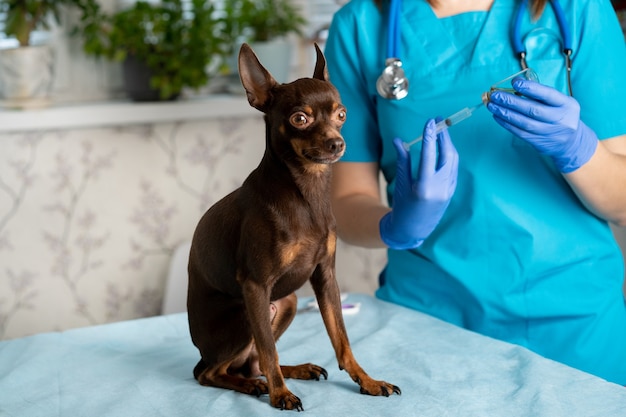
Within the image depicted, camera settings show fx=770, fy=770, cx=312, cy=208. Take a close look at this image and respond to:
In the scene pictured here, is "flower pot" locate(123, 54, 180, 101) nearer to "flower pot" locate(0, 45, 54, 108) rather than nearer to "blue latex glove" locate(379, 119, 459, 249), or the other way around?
"flower pot" locate(0, 45, 54, 108)

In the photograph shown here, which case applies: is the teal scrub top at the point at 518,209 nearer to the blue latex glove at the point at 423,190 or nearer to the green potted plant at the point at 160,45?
the blue latex glove at the point at 423,190

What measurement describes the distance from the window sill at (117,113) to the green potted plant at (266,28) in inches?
6.0

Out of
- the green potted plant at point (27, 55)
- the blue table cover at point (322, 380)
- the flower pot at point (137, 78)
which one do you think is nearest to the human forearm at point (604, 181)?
the blue table cover at point (322, 380)

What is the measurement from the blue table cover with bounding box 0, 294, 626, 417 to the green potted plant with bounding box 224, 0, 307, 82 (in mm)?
1175

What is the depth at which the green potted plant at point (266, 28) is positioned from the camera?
230 centimetres

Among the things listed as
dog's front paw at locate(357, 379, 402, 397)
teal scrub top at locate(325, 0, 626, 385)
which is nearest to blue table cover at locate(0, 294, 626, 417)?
dog's front paw at locate(357, 379, 402, 397)

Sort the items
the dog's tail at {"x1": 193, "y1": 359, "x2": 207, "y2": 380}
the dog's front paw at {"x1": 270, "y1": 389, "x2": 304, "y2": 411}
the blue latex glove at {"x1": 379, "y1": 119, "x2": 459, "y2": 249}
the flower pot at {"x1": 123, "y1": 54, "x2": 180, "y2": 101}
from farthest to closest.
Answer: the flower pot at {"x1": 123, "y1": 54, "x2": 180, "y2": 101}, the blue latex glove at {"x1": 379, "y1": 119, "x2": 459, "y2": 249}, the dog's tail at {"x1": 193, "y1": 359, "x2": 207, "y2": 380}, the dog's front paw at {"x1": 270, "y1": 389, "x2": 304, "y2": 411}

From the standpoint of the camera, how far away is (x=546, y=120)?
113cm

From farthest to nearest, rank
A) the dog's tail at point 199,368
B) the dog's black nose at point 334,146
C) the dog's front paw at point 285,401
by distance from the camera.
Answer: the dog's tail at point 199,368
the dog's front paw at point 285,401
the dog's black nose at point 334,146

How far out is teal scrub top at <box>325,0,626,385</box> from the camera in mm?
→ 1298

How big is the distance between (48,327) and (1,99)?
673mm

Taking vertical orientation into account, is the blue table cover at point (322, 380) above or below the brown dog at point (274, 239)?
below

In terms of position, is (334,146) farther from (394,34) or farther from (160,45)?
(160,45)

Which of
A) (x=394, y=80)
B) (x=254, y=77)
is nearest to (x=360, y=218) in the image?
(x=394, y=80)
